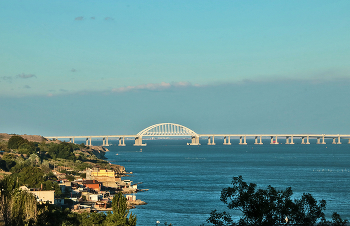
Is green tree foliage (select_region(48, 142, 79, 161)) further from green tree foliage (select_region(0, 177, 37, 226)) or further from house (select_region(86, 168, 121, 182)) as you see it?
green tree foliage (select_region(0, 177, 37, 226))

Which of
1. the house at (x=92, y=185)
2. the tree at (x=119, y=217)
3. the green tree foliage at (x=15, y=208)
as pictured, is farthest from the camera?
the house at (x=92, y=185)

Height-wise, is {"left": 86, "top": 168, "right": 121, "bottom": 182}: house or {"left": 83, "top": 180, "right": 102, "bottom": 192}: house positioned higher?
{"left": 86, "top": 168, "right": 121, "bottom": 182}: house

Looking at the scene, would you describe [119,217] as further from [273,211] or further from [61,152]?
[61,152]

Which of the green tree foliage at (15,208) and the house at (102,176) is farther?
the house at (102,176)

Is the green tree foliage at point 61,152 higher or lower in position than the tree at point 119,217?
higher

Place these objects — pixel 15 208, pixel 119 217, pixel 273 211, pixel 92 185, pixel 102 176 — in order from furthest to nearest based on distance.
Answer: pixel 102 176 → pixel 92 185 → pixel 119 217 → pixel 15 208 → pixel 273 211

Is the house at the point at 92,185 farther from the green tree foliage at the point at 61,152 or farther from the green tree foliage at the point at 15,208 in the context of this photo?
the green tree foliage at the point at 61,152

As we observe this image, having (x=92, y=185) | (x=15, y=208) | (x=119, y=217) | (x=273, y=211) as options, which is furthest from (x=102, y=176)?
(x=273, y=211)

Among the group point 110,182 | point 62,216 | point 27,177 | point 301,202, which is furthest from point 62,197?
point 301,202

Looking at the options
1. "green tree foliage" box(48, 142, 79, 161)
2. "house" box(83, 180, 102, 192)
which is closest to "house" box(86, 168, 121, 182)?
"house" box(83, 180, 102, 192)

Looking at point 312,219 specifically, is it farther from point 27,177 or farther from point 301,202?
point 27,177

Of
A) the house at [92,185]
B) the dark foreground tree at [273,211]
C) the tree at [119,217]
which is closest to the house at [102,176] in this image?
the house at [92,185]
